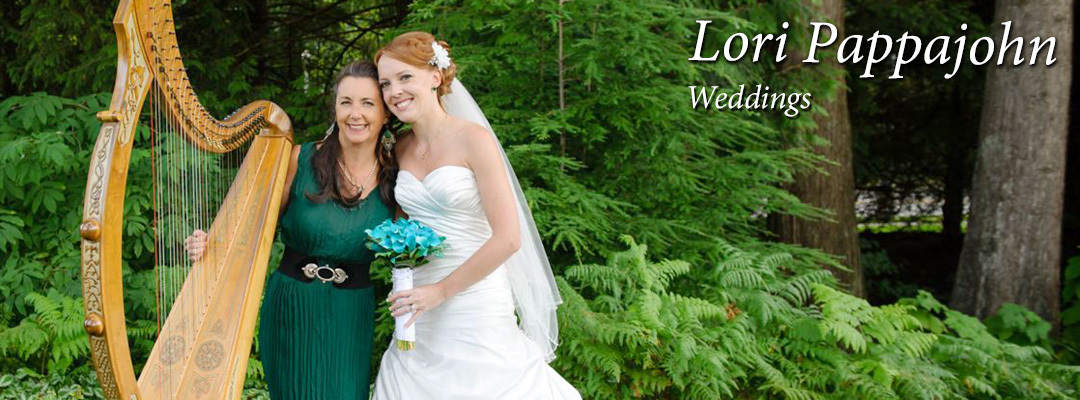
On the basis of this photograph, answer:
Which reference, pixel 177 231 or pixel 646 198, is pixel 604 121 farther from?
pixel 177 231

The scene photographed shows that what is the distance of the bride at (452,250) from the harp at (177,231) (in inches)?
18.3

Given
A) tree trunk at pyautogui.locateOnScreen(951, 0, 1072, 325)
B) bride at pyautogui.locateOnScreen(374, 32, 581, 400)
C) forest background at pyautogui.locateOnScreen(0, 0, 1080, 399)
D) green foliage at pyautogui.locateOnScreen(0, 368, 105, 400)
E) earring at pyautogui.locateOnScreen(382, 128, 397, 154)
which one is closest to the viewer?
bride at pyautogui.locateOnScreen(374, 32, 581, 400)

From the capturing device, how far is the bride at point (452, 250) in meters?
2.82

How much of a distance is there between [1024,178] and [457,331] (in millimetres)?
5968

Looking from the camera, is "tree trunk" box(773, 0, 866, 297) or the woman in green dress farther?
"tree trunk" box(773, 0, 866, 297)

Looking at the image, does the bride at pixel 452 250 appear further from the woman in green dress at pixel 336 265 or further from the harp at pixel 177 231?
the harp at pixel 177 231

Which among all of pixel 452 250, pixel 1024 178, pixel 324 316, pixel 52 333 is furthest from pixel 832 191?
pixel 52 333

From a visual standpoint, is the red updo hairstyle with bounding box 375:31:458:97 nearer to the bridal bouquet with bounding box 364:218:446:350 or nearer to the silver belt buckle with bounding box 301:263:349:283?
the bridal bouquet with bounding box 364:218:446:350

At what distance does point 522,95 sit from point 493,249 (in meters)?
2.59

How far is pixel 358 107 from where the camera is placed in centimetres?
294

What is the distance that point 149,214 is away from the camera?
5.45m

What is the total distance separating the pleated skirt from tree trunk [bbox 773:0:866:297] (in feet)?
14.6

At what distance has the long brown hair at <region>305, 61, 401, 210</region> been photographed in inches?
117

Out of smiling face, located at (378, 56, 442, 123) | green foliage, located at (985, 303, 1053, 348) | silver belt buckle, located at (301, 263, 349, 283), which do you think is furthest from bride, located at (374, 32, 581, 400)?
green foliage, located at (985, 303, 1053, 348)
